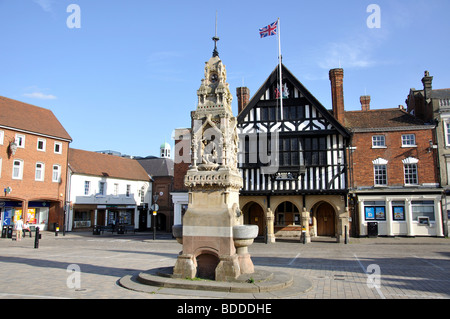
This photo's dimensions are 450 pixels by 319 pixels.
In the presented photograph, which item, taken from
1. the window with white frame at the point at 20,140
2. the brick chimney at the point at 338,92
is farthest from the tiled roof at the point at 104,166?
the brick chimney at the point at 338,92

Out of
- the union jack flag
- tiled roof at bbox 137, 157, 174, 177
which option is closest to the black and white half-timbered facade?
the union jack flag

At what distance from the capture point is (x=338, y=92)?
26.8 meters

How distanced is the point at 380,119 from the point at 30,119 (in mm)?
30128

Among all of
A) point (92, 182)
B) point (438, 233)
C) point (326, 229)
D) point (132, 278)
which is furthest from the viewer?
point (92, 182)

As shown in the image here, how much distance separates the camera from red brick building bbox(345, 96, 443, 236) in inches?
1011

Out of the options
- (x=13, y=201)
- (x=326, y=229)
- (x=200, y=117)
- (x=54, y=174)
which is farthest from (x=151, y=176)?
(x=200, y=117)

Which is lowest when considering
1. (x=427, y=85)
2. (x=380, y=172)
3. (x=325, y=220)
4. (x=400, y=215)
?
(x=325, y=220)

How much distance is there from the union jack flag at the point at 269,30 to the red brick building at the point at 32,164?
69.3 feet

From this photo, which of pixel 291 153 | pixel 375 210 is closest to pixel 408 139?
pixel 375 210

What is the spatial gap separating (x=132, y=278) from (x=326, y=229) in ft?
69.9

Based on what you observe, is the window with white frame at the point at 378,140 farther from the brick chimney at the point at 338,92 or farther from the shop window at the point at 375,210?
the shop window at the point at 375,210

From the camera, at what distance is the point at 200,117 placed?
1017 cm

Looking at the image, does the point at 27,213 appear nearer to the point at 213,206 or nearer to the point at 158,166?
the point at 158,166
